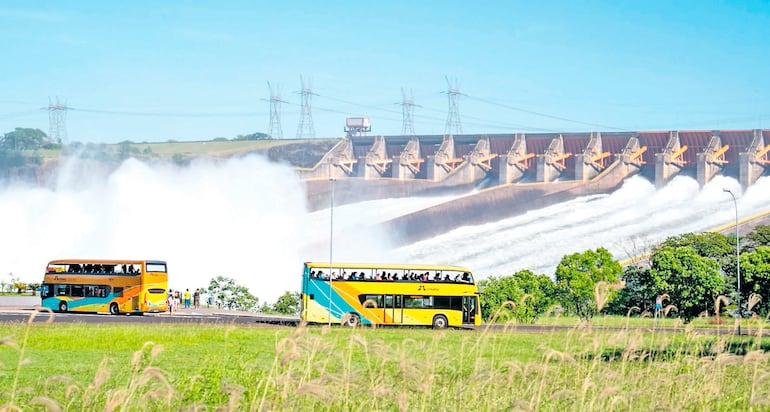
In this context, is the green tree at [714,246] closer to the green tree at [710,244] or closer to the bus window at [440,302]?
the green tree at [710,244]

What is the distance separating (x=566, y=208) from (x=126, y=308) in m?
56.8

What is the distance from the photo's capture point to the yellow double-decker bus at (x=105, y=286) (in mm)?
40906

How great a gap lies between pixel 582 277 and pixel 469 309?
12.4 m

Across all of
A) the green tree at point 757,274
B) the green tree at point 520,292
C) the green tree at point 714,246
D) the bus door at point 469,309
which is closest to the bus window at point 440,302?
the bus door at point 469,309

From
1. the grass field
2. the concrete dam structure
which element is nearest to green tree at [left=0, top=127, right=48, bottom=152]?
the concrete dam structure

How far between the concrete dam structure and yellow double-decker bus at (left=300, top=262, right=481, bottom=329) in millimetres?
55954

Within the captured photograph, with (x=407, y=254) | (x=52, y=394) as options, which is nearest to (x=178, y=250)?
(x=407, y=254)

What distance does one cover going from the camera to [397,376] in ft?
28.2

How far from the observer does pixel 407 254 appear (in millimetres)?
86938

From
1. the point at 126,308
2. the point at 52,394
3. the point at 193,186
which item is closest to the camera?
the point at 52,394

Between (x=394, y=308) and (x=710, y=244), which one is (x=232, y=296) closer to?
Answer: (x=394, y=308)

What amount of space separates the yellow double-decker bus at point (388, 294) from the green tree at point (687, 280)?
13056mm

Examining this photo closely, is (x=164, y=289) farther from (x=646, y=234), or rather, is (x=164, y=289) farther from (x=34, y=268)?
(x=34, y=268)

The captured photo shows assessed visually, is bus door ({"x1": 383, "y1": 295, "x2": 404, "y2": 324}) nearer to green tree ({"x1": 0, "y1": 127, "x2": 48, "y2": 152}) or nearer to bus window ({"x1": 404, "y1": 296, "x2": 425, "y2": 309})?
bus window ({"x1": 404, "y1": 296, "x2": 425, "y2": 309})
